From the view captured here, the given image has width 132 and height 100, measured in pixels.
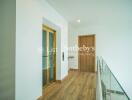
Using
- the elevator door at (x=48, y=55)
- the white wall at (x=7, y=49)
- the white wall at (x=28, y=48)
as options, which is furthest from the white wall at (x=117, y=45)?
the white wall at (x=7, y=49)

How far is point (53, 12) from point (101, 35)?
3.24 m

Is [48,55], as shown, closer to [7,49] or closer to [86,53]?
[7,49]

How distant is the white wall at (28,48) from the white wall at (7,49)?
0.08 meters

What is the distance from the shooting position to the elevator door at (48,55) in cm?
353

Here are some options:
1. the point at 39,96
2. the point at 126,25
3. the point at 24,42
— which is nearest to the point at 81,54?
the point at 126,25

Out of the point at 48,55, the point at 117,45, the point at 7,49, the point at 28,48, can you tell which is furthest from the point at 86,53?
the point at 7,49

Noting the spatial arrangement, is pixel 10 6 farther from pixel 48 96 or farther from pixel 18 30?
pixel 48 96

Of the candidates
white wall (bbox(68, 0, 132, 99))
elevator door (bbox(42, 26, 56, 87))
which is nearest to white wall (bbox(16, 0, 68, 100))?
elevator door (bbox(42, 26, 56, 87))

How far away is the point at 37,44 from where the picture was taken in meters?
2.48

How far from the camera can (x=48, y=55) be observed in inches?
148

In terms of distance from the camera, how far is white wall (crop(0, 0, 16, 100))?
1.78 metres

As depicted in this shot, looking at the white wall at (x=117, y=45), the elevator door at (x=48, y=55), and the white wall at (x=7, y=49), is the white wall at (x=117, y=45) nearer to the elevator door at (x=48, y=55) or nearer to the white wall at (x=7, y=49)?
the elevator door at (x=48, y=55)

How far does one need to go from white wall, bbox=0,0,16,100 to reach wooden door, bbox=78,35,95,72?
15.3 ft

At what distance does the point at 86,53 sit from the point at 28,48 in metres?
4.33
